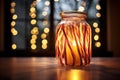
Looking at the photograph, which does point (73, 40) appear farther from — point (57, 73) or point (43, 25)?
point (43, 25)

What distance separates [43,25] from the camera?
162 inches

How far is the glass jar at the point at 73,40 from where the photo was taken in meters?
0.80

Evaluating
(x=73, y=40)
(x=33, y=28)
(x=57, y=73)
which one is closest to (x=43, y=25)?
(x=33, y=28)

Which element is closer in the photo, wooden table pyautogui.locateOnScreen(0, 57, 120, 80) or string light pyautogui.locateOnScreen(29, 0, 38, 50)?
wooden table pyautogui.locateOnScreen(0, 57, 120, 80)

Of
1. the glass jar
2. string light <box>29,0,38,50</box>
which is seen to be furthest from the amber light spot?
string light <box>29,0,38,50</box>

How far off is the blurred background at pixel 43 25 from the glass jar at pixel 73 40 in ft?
10.7

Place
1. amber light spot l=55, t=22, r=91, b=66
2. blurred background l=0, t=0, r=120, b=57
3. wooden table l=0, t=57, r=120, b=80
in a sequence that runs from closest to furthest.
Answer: wooden table l=0, t=57, r=120, b=80 < amber light spot l=55, t=22, r=91, b=66 < blurred background l=0, t=0, r=120, b=57

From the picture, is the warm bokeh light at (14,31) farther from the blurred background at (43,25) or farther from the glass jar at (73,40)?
the glass jar at (73,40)

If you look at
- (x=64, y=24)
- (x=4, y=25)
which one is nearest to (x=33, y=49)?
(x=4, y=25)

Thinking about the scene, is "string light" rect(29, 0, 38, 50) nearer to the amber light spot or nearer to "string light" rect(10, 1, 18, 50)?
"string light" rect(10, 1, 18, 50)

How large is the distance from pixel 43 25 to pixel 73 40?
10.9 feet

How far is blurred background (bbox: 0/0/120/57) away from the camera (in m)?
4.03

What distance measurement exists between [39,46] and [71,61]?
10.9 feet

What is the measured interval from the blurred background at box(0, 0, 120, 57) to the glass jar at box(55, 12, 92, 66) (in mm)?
3254
